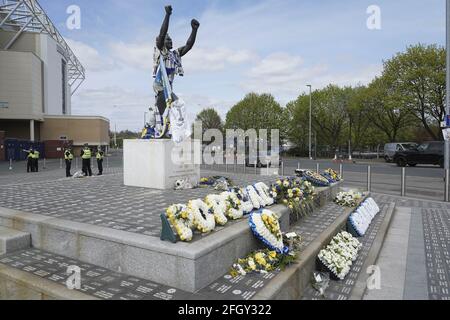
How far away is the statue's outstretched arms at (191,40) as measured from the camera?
11.0 meters

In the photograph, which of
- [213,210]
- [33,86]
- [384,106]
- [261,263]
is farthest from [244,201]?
[33,86]

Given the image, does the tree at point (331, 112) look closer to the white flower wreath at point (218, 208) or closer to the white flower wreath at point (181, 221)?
the white flower wreath at point (218, 208)

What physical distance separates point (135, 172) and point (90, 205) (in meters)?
3.79

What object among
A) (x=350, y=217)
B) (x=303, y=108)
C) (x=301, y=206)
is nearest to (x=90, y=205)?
(x=301, y=206)

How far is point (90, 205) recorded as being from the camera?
7.04 meters

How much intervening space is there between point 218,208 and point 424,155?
27624 millimetres

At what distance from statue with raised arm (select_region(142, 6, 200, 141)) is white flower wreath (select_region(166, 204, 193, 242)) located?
6163mm

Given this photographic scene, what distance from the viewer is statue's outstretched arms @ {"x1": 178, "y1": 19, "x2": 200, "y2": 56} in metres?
11.0

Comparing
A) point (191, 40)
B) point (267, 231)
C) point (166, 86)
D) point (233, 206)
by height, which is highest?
point (191, 40)

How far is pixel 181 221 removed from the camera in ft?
14.7

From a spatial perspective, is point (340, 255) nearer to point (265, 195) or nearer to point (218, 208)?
point (265, 195)

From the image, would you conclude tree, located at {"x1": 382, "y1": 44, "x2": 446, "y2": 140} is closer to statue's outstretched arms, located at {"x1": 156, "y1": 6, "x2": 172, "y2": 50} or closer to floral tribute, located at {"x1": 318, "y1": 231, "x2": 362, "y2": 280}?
statue's outstretched arms, located at {"x1": 156, "y1": 6, "x2": 172, "y2": 50}

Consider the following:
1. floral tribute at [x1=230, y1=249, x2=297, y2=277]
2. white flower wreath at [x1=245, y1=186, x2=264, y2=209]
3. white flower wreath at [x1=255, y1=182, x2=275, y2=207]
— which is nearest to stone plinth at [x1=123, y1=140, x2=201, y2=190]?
white flower wreath at [x1=255, y1=182, x2=275, y2=207]
